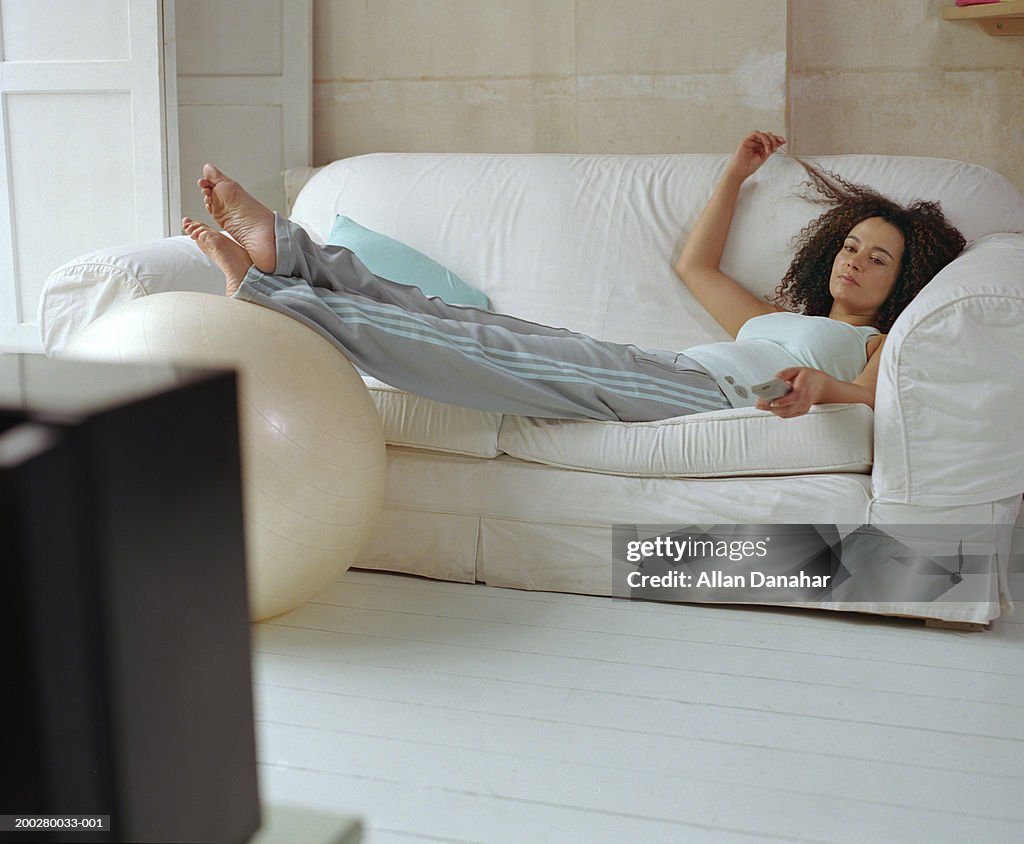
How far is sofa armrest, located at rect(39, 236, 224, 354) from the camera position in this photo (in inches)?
83.2

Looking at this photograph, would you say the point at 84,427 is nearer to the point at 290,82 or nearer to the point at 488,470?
the point at 488,470

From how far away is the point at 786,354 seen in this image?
7.08 ft

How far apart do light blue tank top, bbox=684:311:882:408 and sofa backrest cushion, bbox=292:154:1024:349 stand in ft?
1.03

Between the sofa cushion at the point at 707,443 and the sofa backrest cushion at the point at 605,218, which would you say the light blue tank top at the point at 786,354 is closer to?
the sofa cushion at the point at 707,443

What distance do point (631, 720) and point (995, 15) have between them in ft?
6.89

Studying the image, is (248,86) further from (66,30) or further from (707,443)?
(707,443)

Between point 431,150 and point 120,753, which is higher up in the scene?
point 431,150

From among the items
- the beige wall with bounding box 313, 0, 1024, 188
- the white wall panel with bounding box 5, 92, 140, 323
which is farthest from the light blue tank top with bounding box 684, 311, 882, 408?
the white wall panel with bounding box 5, 92, 140, 323

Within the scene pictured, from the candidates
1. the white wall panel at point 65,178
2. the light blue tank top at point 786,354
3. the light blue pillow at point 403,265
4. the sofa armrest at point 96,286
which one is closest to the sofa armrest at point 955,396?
the light blue tank top at point 786,354

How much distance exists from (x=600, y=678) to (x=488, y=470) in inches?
20.4

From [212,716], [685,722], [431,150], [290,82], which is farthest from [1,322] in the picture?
[212,716]

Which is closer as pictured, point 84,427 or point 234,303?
point 84,427

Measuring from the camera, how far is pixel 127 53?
10.3 ft

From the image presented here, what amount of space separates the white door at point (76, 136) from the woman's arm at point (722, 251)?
5.21 ft
